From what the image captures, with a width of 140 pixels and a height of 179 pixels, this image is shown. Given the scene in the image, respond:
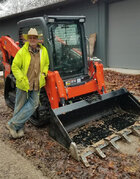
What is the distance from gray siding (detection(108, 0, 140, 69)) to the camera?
9.12 meters

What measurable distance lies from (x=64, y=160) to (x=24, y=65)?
1746 millimetres

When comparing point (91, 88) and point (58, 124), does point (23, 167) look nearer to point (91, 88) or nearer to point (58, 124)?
point (58, 124)

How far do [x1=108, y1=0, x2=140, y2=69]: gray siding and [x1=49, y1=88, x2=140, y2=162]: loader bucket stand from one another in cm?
533

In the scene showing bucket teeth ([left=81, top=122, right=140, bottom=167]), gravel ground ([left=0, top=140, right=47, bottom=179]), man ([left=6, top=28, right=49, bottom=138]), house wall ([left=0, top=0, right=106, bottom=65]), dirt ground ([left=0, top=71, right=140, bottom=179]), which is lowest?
dirt ground ([left=0, top=71, right=140, bottom=179])

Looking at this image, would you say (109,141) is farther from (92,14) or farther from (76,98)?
(92,14)

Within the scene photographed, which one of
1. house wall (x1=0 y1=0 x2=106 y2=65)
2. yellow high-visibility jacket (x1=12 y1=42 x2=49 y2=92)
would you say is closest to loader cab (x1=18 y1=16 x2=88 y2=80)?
yellow high-visibility jacket (x1=12 y1=42 x2=49 y2=92)

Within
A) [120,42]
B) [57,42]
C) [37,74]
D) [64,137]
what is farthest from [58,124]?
[120,42]

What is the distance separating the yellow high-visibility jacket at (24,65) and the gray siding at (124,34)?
6.62m

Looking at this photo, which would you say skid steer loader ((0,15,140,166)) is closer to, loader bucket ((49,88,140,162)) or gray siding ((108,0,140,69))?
loader bucket ((49,88,140,162))

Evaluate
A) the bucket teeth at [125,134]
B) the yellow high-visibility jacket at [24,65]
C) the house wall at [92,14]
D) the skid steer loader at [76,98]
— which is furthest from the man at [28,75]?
the house wall at [92,14]

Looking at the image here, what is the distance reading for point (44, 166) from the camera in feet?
10.4

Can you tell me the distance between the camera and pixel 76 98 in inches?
174

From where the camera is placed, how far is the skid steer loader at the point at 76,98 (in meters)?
3.67

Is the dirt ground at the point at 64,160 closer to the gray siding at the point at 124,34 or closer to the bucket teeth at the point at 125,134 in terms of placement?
the bucket teeth at the point at 125,134
